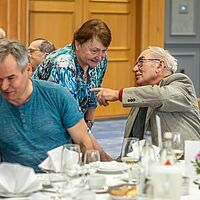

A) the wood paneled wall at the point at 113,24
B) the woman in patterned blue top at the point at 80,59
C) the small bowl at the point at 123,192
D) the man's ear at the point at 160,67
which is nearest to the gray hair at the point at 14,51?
the woman in patterned blue top at the point at 80,59

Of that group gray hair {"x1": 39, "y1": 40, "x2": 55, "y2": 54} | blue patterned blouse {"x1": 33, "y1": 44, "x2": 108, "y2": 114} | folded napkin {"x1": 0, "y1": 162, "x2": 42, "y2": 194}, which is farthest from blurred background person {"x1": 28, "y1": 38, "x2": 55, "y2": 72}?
folded napkin {"x1": 0, "y1": 162, "x2": 42, "y2": 194}

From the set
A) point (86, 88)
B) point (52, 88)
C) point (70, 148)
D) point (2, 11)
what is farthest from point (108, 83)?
point (70, 148)

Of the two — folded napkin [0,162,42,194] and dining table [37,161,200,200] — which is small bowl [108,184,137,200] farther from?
folded napkin [0,162,42,194]

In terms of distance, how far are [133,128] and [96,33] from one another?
2.23 feet

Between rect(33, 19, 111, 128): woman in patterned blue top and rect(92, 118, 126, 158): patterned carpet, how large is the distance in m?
2.54

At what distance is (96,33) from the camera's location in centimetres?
391

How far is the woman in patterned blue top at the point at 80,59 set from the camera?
A: 3916 mm

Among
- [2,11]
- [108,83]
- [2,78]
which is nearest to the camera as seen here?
[2,78]

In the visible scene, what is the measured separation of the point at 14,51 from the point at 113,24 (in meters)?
6.19

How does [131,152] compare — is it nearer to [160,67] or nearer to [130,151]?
[130,151]

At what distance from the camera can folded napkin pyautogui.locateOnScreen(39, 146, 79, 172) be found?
2443 mm

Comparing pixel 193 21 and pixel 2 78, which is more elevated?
pixel 193 21

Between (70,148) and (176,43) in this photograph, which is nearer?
(70,148)

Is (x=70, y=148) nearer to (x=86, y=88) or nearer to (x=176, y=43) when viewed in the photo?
Answer: (x=86, y=88)
